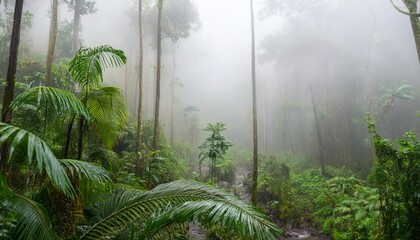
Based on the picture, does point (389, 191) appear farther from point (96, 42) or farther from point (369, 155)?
point (96, 42)

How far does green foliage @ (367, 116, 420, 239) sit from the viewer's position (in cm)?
359

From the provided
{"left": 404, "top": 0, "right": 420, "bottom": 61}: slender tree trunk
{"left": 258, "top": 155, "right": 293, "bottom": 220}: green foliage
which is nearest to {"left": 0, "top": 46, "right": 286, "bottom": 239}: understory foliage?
{"left": 404, "top": 0, "right": 420, "bottom": 61}: slender tree trunk

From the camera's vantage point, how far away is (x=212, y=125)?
10031mm

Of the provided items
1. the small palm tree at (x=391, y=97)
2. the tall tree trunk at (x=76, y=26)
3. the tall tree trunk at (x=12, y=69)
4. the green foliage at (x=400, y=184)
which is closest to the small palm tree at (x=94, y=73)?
the tall tree trunk at (x=12, y=69)

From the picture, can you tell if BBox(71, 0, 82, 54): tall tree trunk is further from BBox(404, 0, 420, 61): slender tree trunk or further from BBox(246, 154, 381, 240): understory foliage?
BBox(404, 0, 420, 61): slender tree trunk

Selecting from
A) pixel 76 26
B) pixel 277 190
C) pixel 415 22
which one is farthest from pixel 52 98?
pixel 76 26

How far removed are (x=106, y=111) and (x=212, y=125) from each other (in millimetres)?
6542

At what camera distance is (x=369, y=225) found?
225 inches

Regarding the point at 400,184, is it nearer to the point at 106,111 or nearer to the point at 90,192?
the point at 90,192

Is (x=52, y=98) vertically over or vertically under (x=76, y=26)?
under

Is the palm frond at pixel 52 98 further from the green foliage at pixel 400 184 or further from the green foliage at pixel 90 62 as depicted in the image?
the green foliage at pixel 400 184

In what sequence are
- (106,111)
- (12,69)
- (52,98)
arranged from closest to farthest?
(52,98)
(106,111)
(12,69)

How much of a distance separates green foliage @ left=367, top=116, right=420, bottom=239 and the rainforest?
2 cm

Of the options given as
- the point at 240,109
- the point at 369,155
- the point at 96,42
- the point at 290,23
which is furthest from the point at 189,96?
the point at 369,155
